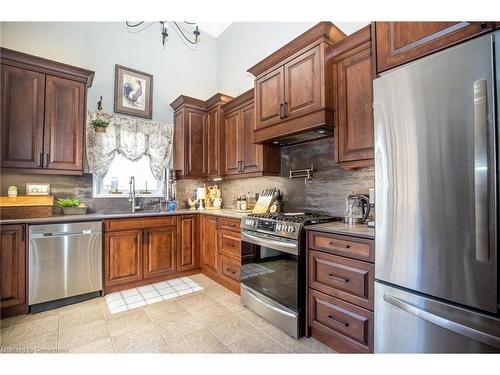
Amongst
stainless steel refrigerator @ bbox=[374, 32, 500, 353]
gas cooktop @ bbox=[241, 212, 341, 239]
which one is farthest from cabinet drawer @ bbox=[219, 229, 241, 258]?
stainless steel refrigerator @ bbox=[374, 32, 500, 353]

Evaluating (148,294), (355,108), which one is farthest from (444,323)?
(148,294)

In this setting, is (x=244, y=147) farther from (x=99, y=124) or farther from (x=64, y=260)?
(x=64, y=260)

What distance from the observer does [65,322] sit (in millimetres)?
2100

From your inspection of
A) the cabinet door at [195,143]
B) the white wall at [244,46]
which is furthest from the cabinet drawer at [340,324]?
the white wall at [244,46]

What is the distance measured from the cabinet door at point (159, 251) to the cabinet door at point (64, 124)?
1.15 meters

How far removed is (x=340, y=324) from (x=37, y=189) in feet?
11.2

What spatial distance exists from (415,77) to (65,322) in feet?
10.5

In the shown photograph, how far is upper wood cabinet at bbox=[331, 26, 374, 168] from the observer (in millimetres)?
1840

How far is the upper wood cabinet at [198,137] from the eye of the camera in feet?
11.6

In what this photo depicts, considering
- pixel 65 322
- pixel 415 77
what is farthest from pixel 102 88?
pixel 415 77

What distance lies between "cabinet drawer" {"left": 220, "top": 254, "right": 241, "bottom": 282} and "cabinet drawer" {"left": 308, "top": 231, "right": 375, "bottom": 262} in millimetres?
1102

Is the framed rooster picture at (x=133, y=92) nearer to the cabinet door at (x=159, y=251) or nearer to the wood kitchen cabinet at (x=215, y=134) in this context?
the wood kitchen cabinet at (x=215, y=134)

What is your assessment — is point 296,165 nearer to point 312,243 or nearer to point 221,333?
point 312,243

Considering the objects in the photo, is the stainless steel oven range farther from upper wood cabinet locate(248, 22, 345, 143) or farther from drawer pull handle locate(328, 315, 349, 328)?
upper wood cabinet locate(248, 22, 345, 143)
